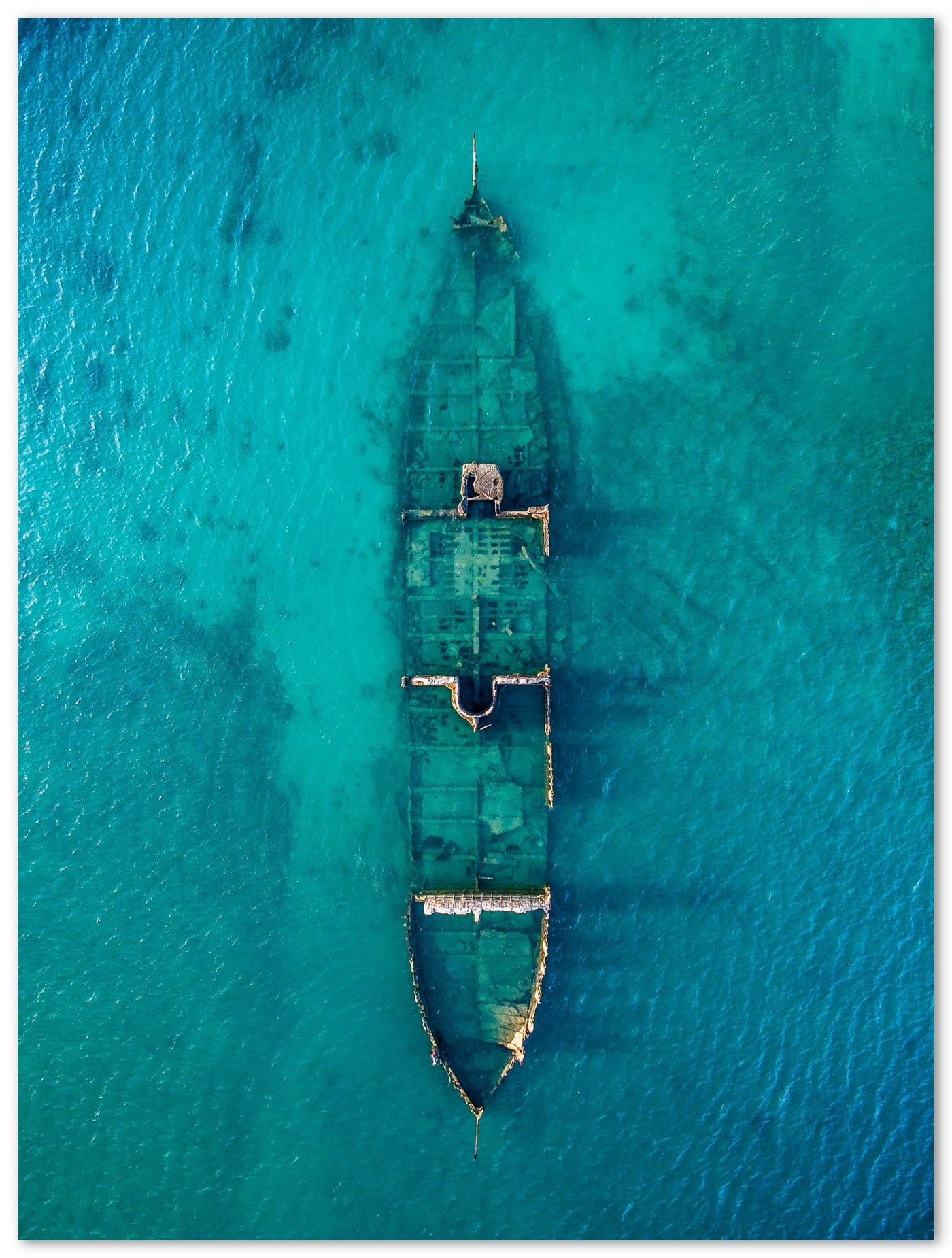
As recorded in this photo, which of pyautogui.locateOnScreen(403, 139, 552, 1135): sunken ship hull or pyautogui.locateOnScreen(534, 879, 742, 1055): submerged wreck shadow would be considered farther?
pyautogui.locateOnScreen(534, 879, 742, 1055): submerged wreck shadow

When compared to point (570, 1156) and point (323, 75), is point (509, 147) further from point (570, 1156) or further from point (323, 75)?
point (570, 1156)

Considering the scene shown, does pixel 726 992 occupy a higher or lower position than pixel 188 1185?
higher

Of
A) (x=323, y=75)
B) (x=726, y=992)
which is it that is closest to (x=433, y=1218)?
(x=726, y=992)

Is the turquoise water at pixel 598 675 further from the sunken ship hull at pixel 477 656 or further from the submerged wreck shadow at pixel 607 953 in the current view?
the sunken ship hull at pixel 477 656

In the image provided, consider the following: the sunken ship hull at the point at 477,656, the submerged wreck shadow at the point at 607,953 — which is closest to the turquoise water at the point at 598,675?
the submerged wreck shadow at the point at 607,953

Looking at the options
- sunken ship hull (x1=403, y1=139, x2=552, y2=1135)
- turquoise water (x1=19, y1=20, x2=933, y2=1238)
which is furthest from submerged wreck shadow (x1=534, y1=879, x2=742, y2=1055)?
sunken ship hull (x1=403, y1=139, x2=552, y2=1135)

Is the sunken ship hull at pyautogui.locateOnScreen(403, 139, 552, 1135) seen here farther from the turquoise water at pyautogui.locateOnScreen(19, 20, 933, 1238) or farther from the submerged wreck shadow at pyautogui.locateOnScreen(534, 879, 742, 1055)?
the submerged wreck shadow at pyautogui.locateOnScreen(534, 879, 742, 1055)

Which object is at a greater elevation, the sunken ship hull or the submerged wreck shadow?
the sunken ship hull
